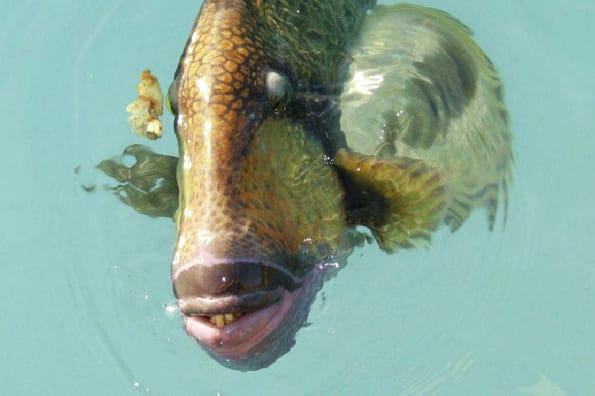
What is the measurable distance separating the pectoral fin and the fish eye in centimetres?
41

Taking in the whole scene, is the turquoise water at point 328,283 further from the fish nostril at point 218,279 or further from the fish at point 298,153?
the fish nostril at point 218,279

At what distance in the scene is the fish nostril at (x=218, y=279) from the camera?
9.95ft

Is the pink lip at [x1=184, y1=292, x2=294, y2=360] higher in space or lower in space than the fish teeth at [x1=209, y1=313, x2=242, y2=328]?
lower

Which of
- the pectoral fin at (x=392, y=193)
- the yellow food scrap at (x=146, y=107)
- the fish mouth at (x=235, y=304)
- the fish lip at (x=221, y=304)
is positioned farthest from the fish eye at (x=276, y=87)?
the fish lip at (x=221, y=304)

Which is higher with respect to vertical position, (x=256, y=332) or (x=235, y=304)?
(x=235, y=304)

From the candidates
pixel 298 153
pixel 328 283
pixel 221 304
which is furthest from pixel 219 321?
pixel 328 283

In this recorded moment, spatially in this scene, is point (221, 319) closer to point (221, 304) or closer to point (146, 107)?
point (221, 304)

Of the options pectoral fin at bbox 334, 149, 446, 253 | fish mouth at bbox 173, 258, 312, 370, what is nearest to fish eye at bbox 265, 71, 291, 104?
pectoral fin at bbox 334, 149, 446, 253

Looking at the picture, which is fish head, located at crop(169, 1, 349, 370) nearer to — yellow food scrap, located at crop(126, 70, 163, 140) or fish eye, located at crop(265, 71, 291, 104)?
fish eye, located at crop(265, 71, 291, 104)

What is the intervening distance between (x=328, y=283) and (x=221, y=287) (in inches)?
61.0

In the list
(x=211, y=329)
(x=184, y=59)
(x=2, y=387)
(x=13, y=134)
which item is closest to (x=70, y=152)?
(x=13, y=134)

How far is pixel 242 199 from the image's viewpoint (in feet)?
10.5

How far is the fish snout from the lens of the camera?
3035mm

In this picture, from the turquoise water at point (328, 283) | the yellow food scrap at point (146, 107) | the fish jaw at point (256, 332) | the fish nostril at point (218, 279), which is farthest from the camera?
the turquoise water at point (328, 283)
